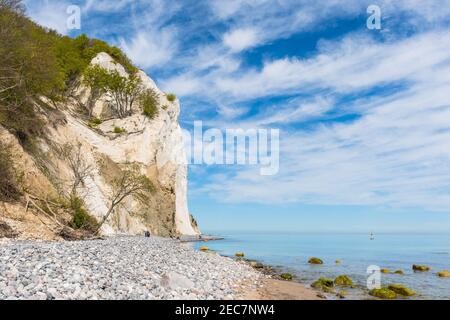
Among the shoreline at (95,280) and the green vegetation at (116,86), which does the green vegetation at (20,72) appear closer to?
the shoreline at (95,280)

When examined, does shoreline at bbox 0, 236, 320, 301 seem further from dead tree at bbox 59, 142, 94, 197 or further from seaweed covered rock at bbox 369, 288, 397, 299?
dead tree at bbox 59, 142, 94, 197

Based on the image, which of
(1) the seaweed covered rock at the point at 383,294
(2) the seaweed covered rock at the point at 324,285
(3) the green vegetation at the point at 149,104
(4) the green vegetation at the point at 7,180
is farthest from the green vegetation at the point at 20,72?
(1) the seaweed covered rock at the point at 383,294

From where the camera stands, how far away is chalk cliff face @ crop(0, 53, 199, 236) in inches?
1390

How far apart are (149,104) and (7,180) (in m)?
36.6

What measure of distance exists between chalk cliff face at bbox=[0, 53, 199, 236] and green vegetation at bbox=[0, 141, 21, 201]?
24.3 feet

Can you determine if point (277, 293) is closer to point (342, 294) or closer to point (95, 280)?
point (342, 294)

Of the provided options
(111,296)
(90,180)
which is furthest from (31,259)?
(90,180)

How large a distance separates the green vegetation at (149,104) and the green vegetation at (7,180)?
34311mm

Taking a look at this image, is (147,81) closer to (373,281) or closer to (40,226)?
(40,226)

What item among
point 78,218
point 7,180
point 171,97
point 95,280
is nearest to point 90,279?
point 95,280

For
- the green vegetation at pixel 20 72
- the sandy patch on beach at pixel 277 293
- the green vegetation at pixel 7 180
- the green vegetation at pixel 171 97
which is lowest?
the sandy patch on beach at pixel 277 293

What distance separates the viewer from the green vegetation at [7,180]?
21.2m

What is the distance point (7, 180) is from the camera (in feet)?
70.5
